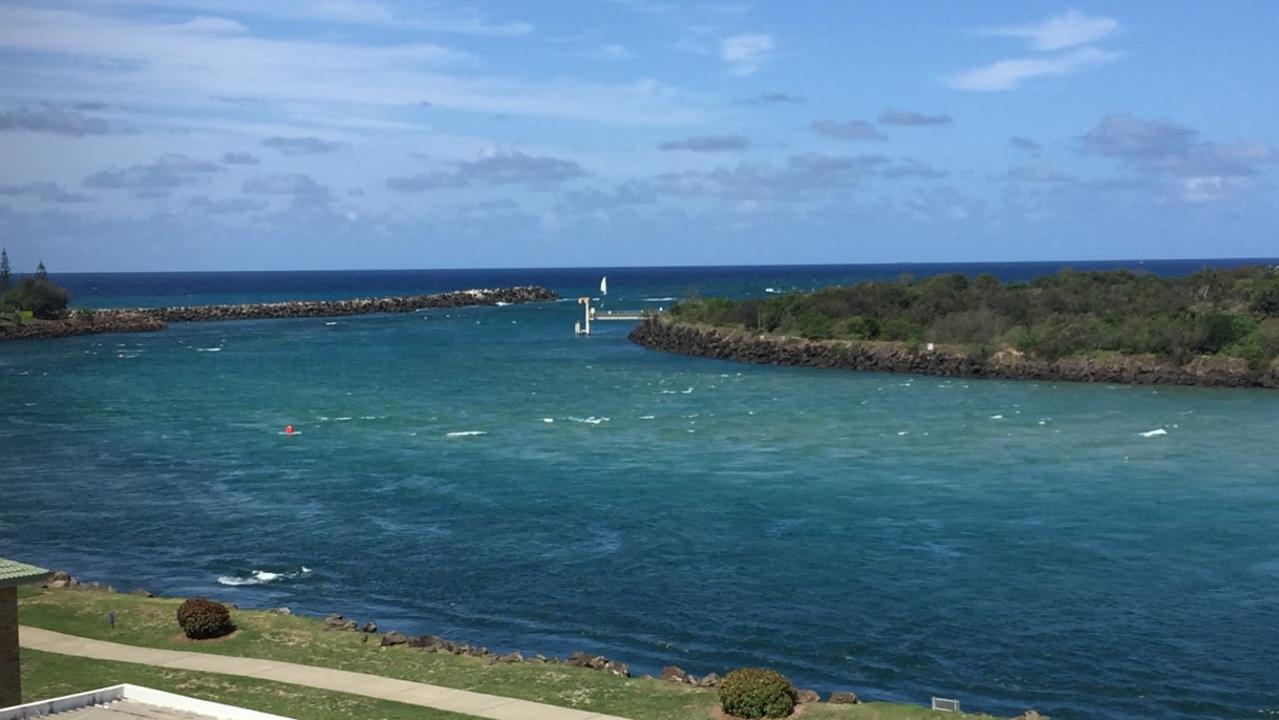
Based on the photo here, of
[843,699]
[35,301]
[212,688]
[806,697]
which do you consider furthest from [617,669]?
[35,301]

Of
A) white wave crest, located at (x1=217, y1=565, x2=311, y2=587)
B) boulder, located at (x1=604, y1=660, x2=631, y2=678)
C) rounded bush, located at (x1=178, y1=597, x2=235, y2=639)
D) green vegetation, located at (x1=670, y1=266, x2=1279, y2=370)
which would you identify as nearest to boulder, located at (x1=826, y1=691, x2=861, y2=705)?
boulder, located at (x1=604, y1=660, x2=631, y2=678)

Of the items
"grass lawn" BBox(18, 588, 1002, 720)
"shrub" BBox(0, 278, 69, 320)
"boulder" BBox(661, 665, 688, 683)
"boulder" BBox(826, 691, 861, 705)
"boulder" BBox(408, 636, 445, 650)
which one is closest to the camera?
"grass lawn" BBox(18, 588, 1002, 720)

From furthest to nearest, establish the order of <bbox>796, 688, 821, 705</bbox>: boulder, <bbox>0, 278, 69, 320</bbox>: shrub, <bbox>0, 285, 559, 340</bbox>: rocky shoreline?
<bbox>0, 278, 69, 320</bbox>: shrub, <bbox>0, 285, 559, 340</bbox>: rocky shoreline, <bbox>796, 688, 821, 705</bbox>: boulder

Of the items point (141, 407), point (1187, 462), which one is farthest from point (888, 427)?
point (141, 407)

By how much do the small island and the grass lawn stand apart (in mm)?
67735

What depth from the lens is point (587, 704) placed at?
2362cm

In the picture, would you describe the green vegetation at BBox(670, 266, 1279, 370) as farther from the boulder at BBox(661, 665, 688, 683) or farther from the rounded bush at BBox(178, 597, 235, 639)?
the rounded bush at BBox(178, 597, 235, 639)

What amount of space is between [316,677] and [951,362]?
73873mm

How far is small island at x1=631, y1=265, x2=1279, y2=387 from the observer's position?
285 feet

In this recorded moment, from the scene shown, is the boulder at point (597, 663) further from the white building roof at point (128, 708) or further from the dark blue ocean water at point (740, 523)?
the white building roof at point (128, 708)

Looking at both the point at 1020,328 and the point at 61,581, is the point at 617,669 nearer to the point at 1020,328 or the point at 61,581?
the point at 61,581

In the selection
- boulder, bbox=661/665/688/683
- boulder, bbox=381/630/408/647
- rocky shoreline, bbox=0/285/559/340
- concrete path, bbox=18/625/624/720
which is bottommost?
boulder, bbox=661/665/688/683

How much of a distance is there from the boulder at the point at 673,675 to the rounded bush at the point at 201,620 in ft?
30.6

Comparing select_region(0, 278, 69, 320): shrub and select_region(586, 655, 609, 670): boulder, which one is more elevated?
select_region(0, 278, 69, 320): shrub
